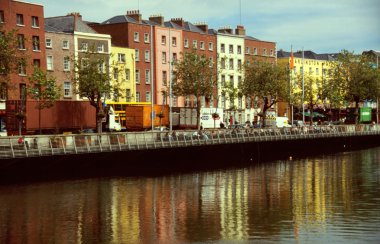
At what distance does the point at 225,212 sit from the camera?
4759cm

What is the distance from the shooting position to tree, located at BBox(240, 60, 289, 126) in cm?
10469

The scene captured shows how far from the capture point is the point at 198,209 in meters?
48.9

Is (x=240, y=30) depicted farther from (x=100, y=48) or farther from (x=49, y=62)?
(x=49, y=62)

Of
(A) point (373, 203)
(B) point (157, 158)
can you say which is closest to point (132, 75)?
(B) point (157, 158)

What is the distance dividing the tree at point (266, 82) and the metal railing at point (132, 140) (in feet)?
20.4

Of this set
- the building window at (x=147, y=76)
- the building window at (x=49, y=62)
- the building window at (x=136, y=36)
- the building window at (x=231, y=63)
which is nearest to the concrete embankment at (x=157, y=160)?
the building window at (x=147, y=76)

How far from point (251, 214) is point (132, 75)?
66663 millimetres

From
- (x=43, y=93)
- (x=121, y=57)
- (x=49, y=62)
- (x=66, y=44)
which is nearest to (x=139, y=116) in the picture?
(x=49, y=62)

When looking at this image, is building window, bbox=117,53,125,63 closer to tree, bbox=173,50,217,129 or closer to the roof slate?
the roof slate

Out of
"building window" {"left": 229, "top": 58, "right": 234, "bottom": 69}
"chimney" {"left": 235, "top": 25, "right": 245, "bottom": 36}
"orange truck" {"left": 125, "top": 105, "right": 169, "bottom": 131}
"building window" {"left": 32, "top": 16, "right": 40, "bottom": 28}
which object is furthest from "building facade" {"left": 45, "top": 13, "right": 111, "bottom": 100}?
"chimney" {"left": 235, "top": 25, "right": 245, "bottom": 36}

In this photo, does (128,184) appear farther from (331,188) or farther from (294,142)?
(294,142)

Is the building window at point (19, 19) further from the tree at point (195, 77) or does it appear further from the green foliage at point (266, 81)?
the green foliage at point (266, 81)

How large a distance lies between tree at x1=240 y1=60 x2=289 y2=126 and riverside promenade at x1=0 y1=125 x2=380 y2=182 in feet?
20.7

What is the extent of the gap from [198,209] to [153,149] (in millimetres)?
25044
